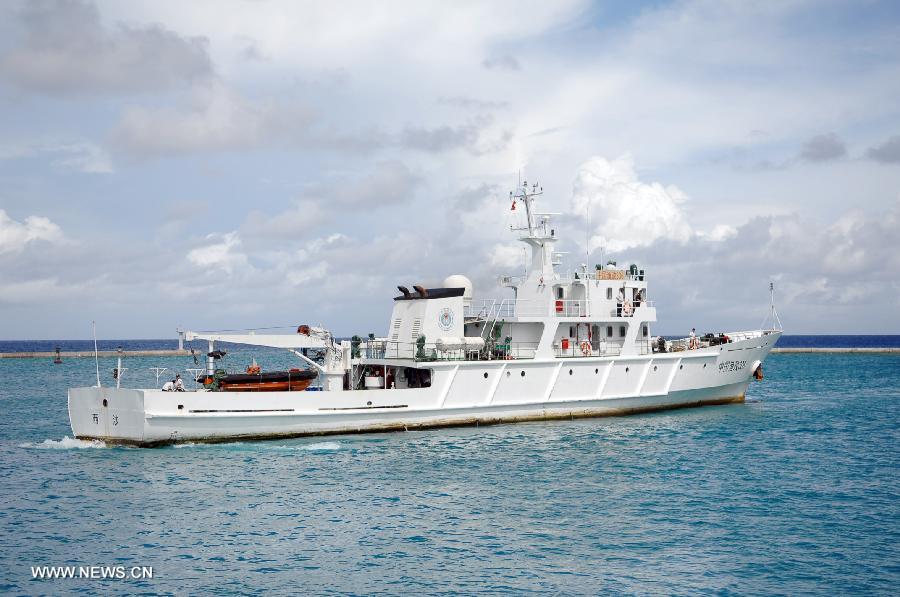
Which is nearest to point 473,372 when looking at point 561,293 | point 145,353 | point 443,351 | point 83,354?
point 443,351

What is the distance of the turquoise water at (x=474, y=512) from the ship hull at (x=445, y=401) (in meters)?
0.77

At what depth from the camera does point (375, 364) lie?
30.8 metres

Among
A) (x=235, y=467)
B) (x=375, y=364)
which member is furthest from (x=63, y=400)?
(x=235, y=467)

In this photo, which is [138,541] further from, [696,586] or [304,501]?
[696,586]

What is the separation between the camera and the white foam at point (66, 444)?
85.1 ft

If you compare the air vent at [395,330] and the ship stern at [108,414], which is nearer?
the ship stern at [108,414]

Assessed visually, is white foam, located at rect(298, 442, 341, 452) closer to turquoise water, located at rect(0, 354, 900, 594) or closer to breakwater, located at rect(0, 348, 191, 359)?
turquoise water, located at rect(0, 354, 900, 594)

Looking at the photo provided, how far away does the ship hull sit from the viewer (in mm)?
25047

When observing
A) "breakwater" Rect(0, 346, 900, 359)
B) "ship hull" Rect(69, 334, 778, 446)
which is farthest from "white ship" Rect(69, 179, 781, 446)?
"breakwater" Rect(0, 346, 900, 359)

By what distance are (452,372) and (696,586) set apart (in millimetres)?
15735

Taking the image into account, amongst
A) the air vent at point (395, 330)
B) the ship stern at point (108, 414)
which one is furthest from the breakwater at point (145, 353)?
the ship stern at point (108, 414)

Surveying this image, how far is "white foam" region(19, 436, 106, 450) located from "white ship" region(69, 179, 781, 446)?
1.10ft

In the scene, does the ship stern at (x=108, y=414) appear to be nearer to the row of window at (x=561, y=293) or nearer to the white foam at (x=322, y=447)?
the white foam at (x=322, y=447)

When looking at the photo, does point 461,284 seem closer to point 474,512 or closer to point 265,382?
point 265,382
